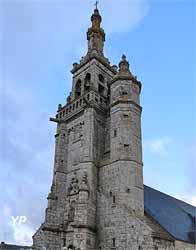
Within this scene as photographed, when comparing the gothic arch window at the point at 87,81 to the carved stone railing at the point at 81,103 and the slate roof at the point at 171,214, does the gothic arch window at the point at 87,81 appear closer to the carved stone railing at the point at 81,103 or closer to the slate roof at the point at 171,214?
the carved stone railing at the point at 81,103

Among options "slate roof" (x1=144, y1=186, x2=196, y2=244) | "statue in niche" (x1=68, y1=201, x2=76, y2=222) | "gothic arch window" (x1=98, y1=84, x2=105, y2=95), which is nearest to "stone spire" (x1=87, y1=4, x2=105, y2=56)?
"gothic arch window" (x1=98, y1=84, x2=105, y2=95)

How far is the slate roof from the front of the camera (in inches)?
1085

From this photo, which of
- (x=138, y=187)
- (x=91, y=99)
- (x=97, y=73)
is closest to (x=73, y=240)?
(x=138, y=187)

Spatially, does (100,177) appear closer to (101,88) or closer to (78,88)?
(101,88)

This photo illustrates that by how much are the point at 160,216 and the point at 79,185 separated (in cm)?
763

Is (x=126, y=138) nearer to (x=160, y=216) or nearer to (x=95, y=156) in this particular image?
(x=95, y=156)

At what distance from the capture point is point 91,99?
30594mm

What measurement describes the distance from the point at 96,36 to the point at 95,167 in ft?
54.5

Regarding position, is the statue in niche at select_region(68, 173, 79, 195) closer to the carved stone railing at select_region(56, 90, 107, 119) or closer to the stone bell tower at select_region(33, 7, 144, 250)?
the stone bell tower at select_region(33, 7, 144, 250)

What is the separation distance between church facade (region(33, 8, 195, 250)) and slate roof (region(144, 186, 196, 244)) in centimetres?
46

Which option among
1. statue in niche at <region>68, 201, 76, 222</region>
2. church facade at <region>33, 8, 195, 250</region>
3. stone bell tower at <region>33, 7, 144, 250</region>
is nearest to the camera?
church facade at <region>33, 8, 195, 250</region>

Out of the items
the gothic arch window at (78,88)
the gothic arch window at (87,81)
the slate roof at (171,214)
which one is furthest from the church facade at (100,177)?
the gothic arch window at (78,88)

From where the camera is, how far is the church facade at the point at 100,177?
78.9 ft

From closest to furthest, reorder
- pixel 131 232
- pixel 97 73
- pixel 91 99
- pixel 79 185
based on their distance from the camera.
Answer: pixel 131 232
pixel 79 185
pixel 91 99
pixel 97 73
